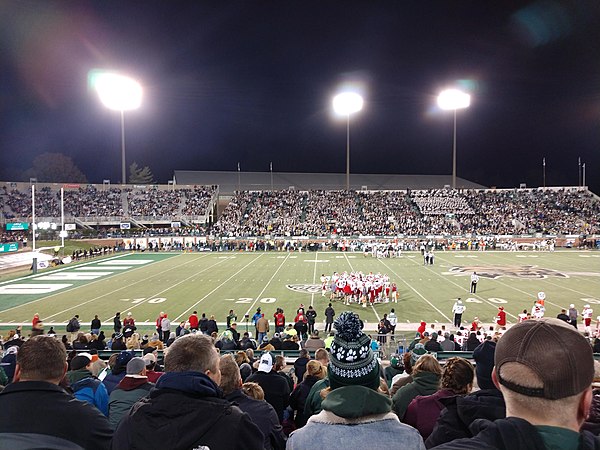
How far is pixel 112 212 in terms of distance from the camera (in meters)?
56.1

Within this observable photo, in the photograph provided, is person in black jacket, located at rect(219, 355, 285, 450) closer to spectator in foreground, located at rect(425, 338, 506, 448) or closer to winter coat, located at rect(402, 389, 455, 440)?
winter coat, located at rect(402, 389, 455, 440)

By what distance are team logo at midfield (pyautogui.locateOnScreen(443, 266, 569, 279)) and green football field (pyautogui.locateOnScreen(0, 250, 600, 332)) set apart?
0.19 feet

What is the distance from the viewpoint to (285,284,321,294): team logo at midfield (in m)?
22.7

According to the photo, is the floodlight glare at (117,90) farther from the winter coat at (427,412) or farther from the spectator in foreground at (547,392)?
the spectator in foreground at (547,392)

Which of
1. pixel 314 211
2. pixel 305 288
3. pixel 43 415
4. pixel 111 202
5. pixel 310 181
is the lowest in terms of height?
pixel 305 288

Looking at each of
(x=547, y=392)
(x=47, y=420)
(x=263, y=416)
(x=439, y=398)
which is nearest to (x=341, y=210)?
(x=439, y=398)

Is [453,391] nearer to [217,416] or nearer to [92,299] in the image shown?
[217,416]

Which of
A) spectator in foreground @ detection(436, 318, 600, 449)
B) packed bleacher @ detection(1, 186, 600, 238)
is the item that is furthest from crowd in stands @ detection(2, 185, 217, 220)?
spectator in foreground @ detection(436, 318, 600, 449)

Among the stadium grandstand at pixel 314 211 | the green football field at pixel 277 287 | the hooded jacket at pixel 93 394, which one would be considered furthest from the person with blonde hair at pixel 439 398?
the stadium grandstand at pixel 314 211

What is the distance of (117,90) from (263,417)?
58723 mm

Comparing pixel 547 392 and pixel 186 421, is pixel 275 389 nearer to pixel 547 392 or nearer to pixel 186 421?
pixel 186 421

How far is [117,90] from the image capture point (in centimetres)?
5500

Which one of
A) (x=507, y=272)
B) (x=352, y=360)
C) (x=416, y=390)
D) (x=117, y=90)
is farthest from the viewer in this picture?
(x=117, y=90)

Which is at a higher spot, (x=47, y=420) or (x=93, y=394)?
(x=47, y=420)
